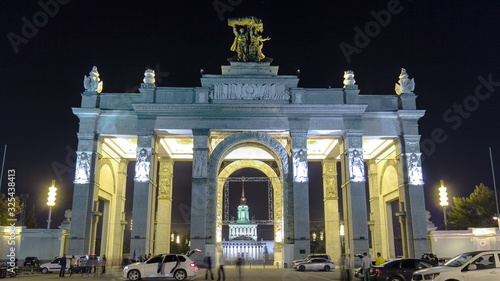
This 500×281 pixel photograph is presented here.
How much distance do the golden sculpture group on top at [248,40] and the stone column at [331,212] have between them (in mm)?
12698

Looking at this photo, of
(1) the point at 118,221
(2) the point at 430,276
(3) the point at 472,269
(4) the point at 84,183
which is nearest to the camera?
(3) the point at 472,269

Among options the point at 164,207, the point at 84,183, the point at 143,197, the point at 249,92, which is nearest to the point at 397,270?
the point at 249,92

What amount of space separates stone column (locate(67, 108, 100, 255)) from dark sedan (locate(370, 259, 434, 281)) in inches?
910

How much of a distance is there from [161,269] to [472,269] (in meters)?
14.7

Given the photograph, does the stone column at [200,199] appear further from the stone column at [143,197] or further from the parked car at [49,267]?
the parked car at [49,267]

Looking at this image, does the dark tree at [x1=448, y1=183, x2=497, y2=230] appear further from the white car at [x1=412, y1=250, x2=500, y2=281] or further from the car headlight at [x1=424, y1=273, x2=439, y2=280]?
the car headlight at [x1=424, y1=273, x2=439, y2=280]

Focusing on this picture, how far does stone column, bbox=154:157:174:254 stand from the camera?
40.8 m

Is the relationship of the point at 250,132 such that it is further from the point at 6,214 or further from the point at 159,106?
the point at 6,214

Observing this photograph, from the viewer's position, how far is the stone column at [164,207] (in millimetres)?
40844

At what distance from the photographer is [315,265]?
31.6 m

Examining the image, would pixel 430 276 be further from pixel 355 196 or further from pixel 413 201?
pixel 413 201

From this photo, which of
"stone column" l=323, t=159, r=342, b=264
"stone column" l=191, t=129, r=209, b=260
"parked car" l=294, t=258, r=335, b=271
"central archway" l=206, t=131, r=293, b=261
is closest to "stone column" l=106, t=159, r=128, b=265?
"central archway" l=206, t=131, r=293, b=261

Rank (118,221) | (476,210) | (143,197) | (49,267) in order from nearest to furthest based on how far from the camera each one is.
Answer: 1. (49,267)
2. (143,197)
3. (118,221)
4. (476,210)

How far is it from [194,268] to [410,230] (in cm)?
1928
